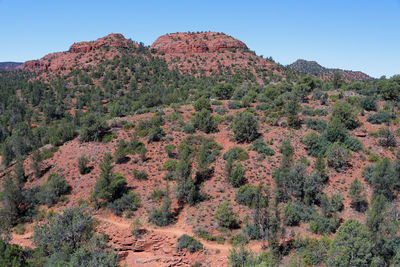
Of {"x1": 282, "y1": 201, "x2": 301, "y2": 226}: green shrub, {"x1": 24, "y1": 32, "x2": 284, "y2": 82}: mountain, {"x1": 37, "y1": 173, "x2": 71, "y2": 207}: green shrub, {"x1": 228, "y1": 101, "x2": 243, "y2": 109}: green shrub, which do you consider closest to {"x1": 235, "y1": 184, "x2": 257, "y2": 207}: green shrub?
{"x1": 282, "y1": 201, "x2": 301, "y2": 226}: green shrub

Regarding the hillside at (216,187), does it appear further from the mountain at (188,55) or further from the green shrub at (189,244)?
the mountain at (188,55)

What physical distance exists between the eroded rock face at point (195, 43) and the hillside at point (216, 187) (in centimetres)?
5798

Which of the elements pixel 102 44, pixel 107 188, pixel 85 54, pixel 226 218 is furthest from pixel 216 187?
pixel 102 44

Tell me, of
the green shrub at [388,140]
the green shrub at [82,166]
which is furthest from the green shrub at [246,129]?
the green shrub at [82,166]

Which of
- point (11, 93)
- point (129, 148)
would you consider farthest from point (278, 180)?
point (11, 93)

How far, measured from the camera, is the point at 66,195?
2383cm

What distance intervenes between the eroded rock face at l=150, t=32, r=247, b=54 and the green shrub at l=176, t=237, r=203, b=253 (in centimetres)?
8637

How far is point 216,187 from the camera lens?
24578 millimetres

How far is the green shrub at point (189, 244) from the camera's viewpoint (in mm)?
18422

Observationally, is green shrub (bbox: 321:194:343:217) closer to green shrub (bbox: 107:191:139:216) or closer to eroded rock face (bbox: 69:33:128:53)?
green shrub (bbox: 107:191:139:216)

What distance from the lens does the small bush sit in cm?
1842

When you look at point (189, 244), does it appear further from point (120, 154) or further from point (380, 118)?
point (380, 118)

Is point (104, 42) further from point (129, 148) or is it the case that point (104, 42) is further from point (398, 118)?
point (398, 118)

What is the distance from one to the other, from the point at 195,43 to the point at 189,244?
89897 millimetres
